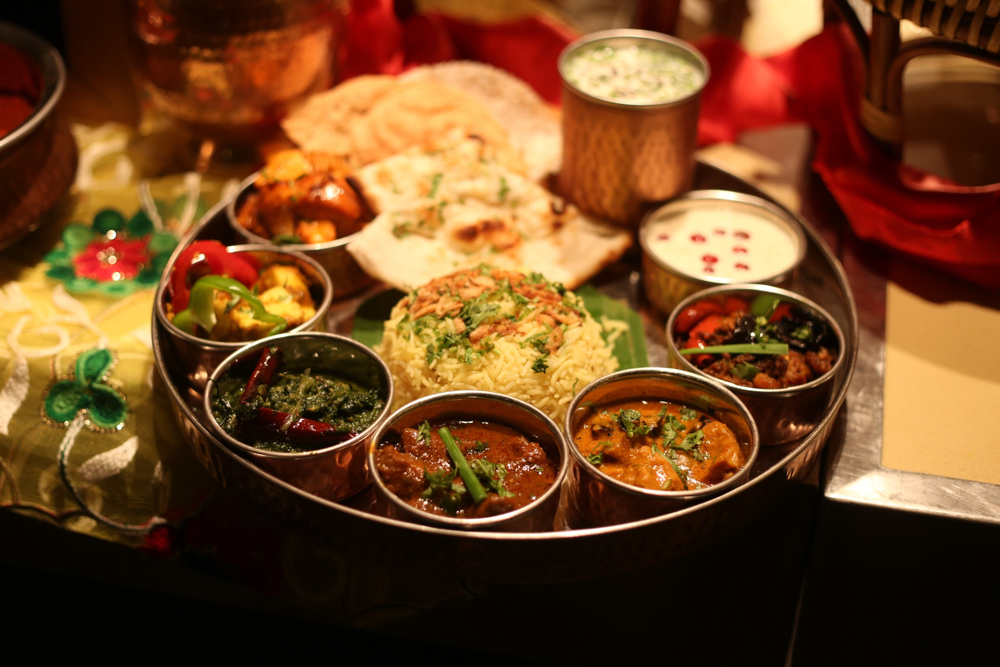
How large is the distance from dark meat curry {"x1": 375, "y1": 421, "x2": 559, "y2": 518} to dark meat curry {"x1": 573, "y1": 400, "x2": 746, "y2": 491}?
15 centimetres

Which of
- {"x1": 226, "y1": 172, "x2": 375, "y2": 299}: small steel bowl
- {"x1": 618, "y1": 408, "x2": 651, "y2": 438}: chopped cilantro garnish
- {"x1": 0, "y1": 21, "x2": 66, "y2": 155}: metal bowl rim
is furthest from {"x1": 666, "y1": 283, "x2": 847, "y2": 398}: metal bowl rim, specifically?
{"x1": 0, "y1": 21, "x2": 66, "y2": 155}: metal bowl rim

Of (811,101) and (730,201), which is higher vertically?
(811,101)

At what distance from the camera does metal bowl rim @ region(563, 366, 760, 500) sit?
5.96 feet

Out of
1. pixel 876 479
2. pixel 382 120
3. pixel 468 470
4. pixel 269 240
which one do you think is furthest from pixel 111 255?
pixel 876 479

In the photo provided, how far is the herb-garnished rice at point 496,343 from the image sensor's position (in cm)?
220

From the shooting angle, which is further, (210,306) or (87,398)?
(87,398)

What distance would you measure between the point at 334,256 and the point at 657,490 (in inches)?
55.0

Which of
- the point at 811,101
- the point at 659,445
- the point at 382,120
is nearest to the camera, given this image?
the point at 659,445

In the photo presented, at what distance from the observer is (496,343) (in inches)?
88.1

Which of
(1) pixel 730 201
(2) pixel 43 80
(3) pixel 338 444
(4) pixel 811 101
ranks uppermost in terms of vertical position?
(2) pixel 43 80

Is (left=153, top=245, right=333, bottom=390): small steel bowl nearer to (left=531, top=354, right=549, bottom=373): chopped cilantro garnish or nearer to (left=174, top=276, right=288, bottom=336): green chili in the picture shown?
(left=174, top=276, right=288, bottom=336): green chili

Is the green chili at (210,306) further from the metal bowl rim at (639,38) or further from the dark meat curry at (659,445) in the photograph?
the metal bowl rim at (639,38)

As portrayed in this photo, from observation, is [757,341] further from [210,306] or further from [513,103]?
[513,103]

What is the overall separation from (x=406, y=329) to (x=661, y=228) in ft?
3.43
